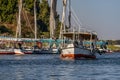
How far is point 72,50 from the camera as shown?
126m

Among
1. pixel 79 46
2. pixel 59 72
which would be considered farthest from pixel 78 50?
pixel 59 72

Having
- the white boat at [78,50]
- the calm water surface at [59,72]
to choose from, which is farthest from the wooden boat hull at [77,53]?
the calm water surface at [59,72]

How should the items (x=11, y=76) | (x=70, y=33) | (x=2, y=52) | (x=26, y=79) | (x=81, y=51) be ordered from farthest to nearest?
(x=2, y=52) < (x=70, y=33) < (x=81, y=51) < (x=11, y=76) < (x=26, y=79)

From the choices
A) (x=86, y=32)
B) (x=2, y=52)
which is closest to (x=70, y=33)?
(x=86, y=32)

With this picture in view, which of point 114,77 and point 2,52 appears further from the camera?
point 2,52

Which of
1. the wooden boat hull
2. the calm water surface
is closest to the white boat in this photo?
the wooden boat hull

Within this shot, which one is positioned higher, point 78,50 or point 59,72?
point 78,50

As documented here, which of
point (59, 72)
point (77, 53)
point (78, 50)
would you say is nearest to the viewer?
point (59, 72)

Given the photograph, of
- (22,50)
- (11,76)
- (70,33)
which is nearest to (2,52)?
(22,50)

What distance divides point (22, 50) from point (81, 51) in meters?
69.0

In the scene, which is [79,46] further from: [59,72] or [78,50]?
[59,72]

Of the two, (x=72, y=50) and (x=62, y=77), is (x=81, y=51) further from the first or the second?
(x=62, y=77)

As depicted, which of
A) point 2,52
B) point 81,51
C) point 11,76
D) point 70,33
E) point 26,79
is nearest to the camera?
point 26,79

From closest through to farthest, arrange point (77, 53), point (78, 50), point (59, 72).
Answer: point (59, 72) < point (78, 50) < point (77, 53)
